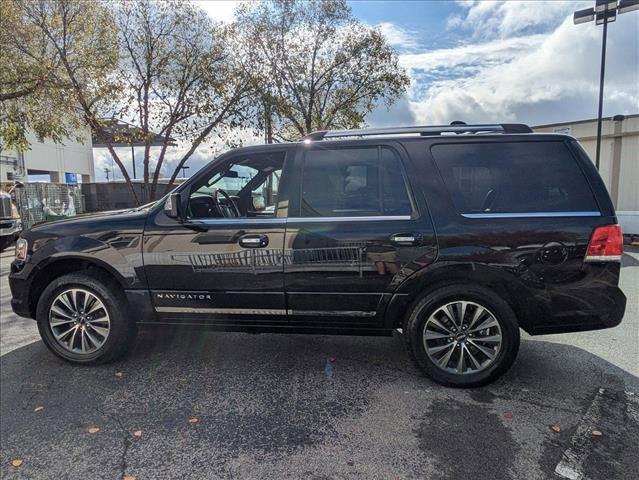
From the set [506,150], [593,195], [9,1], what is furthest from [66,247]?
[9,1]

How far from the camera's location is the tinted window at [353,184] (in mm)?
3443

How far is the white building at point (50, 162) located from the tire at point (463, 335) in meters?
27.3

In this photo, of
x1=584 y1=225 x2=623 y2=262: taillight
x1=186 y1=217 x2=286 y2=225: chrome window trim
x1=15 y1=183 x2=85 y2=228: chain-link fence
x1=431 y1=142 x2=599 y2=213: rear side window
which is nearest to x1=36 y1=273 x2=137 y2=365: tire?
x1=186 y1=217 x2=286 y2=225: chrome window trim

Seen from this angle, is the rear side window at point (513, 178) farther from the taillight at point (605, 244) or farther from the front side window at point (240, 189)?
the front side window at point (240, 189)

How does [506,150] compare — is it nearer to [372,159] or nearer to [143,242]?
[372,159]

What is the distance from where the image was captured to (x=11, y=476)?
250 centimetres

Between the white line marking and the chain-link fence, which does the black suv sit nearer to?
the white line marking

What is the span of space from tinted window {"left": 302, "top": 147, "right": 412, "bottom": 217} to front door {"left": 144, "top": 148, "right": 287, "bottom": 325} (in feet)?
0.93

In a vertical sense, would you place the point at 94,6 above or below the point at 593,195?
above

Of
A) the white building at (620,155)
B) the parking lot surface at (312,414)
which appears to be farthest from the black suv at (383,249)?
the white building at (620,155)

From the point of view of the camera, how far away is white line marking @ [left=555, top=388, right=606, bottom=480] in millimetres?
2464

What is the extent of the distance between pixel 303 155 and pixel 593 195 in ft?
7.29

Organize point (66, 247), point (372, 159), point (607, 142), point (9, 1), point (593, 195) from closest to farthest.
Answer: point (593, 195), point (372, 159), point (66, 247), point (9, 1), point (607, 142)

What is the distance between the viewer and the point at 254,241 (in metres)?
3.51
